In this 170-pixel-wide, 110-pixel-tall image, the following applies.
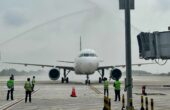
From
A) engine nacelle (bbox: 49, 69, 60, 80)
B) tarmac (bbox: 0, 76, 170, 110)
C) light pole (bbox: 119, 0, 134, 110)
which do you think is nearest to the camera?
light pole (bbox: 119, 0, 134, 110)

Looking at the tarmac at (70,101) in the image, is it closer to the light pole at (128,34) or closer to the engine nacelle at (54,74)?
the light pole at (128,34)

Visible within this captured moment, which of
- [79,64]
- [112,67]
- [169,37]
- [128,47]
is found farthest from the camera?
[112,67]

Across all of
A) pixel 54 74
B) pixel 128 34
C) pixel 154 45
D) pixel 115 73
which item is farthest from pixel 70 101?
pixel 115 73

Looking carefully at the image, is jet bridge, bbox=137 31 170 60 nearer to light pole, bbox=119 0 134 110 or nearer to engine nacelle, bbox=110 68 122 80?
light pole, bbox=119 0 134 110

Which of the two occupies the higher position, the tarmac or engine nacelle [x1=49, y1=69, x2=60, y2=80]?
engine nacelle [x1=49, y1=69, x2=60, y2=80]

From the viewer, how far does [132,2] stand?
50.6ft

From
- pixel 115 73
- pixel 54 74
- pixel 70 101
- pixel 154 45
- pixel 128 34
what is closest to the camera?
pixel 154 45

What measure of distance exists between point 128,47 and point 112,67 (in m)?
43.4

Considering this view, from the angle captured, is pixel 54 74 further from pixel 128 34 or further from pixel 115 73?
pixel 128 34

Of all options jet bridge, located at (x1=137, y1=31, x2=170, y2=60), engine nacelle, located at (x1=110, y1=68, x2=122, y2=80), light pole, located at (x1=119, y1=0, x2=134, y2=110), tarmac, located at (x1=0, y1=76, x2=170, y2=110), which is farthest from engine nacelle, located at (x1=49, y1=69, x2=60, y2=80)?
jet bridge, located at (x1=137, y1=31, x2=170, y2=60)

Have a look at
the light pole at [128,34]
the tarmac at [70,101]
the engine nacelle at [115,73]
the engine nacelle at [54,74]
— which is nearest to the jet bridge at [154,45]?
the light pole at [128,34]

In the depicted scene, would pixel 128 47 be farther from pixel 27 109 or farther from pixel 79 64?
pixel 79 64

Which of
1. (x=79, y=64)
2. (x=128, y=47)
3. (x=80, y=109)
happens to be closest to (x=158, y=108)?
(x=80, y=109)

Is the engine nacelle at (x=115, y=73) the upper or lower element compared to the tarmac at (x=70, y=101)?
upper
